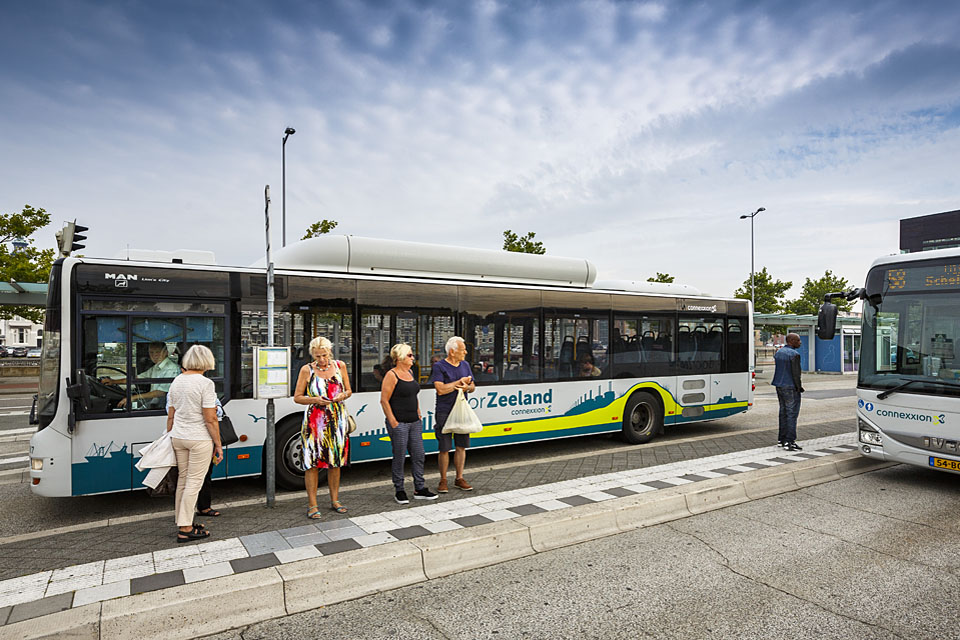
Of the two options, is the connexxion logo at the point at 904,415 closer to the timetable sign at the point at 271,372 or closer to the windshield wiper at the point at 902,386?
the windshield wiper at the point at 902,386

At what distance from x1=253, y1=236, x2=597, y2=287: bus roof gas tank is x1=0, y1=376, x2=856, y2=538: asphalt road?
2712 millimetres

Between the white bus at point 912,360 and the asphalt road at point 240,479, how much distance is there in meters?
3.01

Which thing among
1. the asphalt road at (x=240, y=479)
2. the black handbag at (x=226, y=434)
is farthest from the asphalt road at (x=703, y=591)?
the asphalt road at (x=240, y=479)

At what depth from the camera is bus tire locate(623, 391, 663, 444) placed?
1042 cm

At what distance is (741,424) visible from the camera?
13148mm

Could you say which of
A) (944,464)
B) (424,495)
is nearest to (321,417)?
(424,495)

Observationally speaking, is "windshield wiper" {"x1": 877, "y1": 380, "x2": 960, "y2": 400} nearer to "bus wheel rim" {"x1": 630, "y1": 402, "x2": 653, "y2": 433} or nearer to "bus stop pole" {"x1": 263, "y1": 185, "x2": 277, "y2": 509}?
"bus wheel rim" {"x1": 630, "y1": 402, "x2": 653, "y2": 433}

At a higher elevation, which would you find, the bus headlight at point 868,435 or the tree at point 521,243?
the tree at point 521,243

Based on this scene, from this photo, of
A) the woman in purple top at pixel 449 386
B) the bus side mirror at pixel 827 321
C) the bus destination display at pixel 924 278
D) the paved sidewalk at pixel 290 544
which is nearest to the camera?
the paved sidewalk at pixel 290 544

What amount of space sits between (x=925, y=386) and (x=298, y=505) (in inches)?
293

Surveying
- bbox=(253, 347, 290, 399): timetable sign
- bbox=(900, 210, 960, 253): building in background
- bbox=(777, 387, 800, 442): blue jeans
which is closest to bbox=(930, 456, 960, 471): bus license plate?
bbox=(777, 387, 800, 442): blue jeans

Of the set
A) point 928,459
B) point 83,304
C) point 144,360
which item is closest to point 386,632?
point 144,360

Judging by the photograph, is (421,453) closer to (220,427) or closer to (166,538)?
(220,427)

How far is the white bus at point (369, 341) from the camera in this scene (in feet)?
20.0
